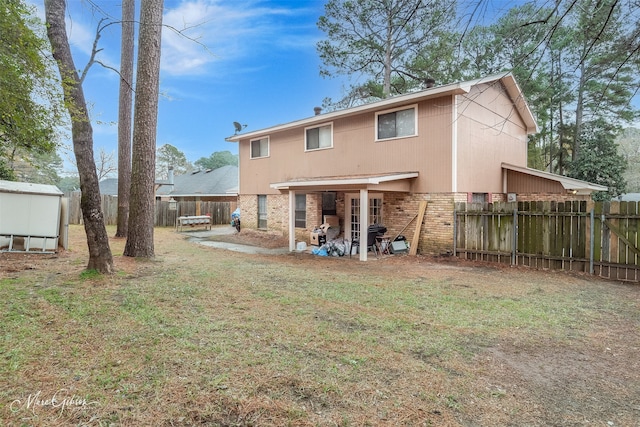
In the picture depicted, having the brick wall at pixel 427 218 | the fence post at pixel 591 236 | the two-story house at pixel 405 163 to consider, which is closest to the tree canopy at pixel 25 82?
the two-story house at pixel 405 163

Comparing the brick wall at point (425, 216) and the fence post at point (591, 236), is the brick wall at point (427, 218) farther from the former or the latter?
the fence post at point (591, 236)

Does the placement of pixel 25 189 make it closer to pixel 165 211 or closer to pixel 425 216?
pixel 425 216

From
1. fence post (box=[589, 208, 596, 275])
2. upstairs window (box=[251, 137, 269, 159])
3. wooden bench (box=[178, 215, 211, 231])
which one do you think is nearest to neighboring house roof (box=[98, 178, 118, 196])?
wooden bench (box=[178, 215, 211, 231])

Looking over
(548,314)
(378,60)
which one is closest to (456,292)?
(548,314)

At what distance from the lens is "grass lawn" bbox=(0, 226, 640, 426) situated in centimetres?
235

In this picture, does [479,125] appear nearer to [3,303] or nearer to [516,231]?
[516,231]

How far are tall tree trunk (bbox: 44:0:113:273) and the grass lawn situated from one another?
91 cm

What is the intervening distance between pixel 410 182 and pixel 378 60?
11.0 meters

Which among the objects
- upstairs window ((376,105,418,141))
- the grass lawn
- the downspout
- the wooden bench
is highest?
upstairs window ((376,105,418,141))

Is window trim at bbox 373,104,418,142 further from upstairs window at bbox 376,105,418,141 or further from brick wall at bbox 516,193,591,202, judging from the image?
brick wall at bbox 516,193,591,202

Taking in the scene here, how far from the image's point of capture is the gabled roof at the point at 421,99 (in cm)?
962

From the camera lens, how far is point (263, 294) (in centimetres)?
547

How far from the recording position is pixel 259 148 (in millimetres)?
16156

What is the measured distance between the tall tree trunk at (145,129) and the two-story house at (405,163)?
456 centimetres
